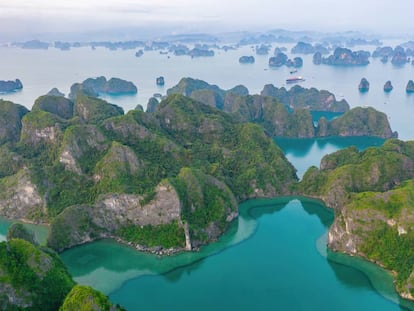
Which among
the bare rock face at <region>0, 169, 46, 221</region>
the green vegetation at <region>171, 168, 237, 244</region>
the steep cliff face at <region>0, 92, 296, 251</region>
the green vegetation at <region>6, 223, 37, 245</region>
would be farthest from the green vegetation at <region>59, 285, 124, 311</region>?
the bare rock face at <region>0, 169, 46, 221</region>

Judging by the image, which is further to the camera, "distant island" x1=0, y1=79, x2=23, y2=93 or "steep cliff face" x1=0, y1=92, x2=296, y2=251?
"distant island" x1=0, y1=79, x2=23, y2=93

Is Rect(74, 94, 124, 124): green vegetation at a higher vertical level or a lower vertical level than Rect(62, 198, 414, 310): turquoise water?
higher

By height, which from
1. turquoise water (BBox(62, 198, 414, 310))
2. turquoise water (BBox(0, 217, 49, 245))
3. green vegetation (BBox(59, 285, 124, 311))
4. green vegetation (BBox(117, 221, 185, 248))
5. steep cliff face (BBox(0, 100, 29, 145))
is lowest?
turquoise water (BBox(62, 198, 414, 310))

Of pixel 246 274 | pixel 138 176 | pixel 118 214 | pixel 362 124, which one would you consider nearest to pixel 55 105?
pixel 138 176

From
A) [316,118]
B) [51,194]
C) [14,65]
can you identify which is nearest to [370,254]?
[51,194]

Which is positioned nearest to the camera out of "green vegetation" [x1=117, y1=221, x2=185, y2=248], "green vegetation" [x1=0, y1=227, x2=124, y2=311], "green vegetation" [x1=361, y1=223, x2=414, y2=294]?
"green vegetation" [x1=0, y1=227, x2=124, y2=311]

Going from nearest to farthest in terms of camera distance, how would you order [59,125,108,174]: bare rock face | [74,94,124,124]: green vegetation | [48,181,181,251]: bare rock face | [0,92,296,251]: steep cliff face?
1. [48,181,181,251]: bare rock face
2. [0,92,296,251]: steep cliff face
3. [59,125,108,174]: bare rock face
4. [74,94,124,124]: green vegetation

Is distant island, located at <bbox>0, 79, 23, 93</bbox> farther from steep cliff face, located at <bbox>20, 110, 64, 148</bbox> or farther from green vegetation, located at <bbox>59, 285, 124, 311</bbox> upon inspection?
green vegetation, located at <bbox>59, 285, 124, 311</bbox>

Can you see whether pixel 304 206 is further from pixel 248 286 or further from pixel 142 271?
Answer: pixel 142 271
